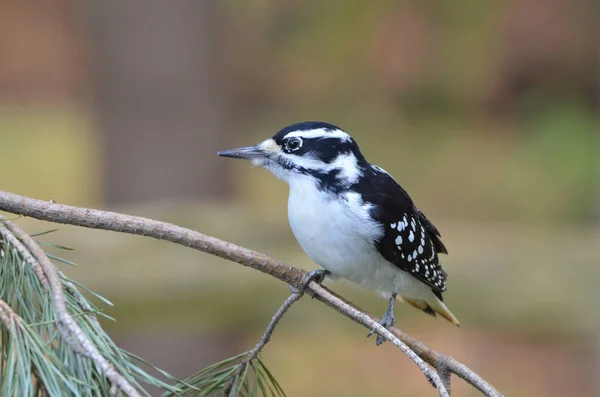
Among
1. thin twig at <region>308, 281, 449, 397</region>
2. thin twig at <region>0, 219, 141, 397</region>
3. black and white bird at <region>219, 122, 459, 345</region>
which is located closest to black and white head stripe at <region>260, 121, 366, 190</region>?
black and white bird at <region>219, 122, 459, 345</region>

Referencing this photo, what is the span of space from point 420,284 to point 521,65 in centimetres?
542

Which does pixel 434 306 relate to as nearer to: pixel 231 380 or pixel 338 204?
pixel 338 204

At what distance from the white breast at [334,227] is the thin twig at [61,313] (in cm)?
76

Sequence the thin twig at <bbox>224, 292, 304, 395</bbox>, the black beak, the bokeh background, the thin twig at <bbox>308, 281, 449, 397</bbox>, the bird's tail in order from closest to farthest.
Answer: the thin twig at <bbox>308, 281, 449, 397</bbox>
the thin twig at <bbox>224, 292, 304, 395</bbox>
the black beak
the bird's tail
the bokeh background

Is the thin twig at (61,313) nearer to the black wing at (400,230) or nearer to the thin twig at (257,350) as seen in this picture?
A: the thin twig at (257,350)

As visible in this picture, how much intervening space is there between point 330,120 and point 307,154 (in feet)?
18.1

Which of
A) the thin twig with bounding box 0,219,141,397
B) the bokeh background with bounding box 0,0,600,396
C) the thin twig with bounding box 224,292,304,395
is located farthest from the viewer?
the bokeh background with bounding box 0,0,600,396

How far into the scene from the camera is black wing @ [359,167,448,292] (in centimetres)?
182

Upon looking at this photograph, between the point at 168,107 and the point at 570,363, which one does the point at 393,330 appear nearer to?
the point at 168,107

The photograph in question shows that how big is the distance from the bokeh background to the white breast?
1484 mm

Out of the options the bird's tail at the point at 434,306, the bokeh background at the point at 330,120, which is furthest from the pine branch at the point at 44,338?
the bokeh background at the point at 330,120

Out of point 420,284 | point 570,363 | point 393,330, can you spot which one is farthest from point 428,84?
point 393,330

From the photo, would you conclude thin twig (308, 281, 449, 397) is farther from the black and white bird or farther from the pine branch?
the black and white bird

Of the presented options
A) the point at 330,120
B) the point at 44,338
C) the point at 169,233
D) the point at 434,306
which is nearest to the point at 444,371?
the point at 169,233
